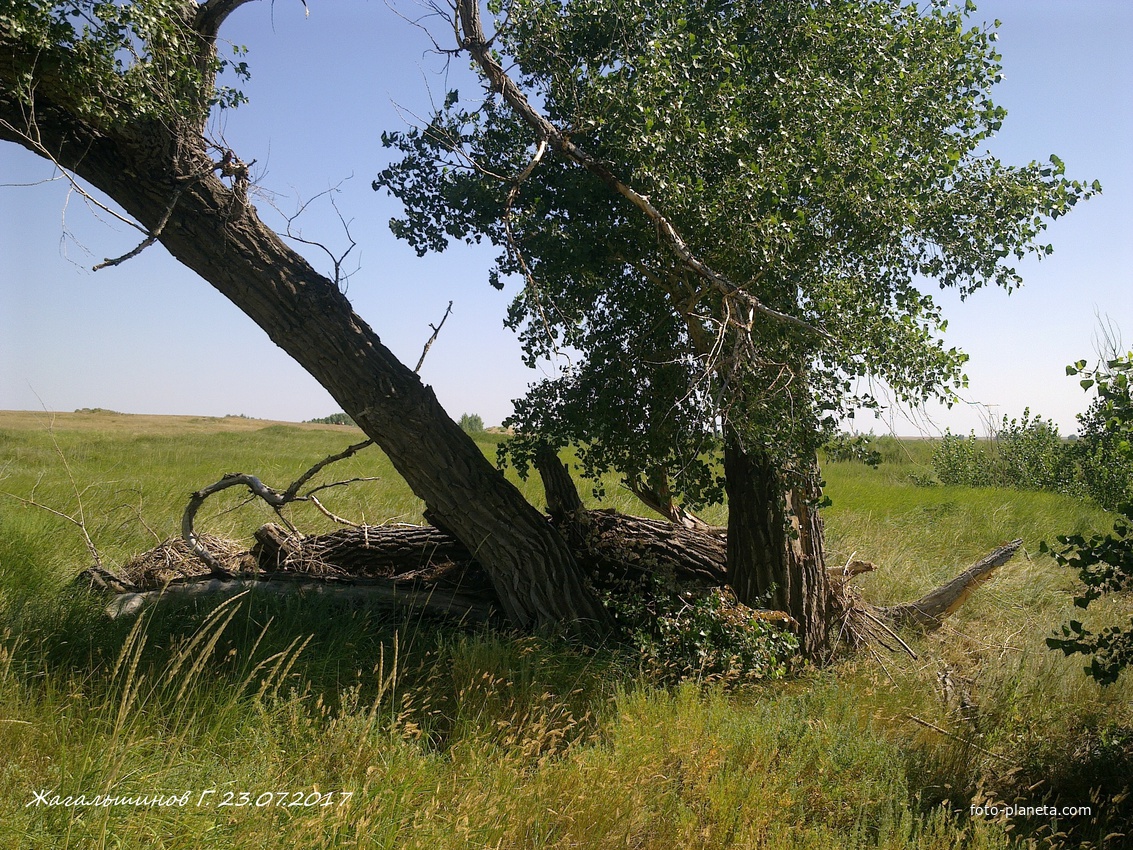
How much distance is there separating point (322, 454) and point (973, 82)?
1963 cm

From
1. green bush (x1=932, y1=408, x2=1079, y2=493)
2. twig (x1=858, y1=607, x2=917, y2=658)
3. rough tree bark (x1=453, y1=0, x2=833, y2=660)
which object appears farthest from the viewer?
green bush (x1=932, y1=408, x2=1079, y2=493)

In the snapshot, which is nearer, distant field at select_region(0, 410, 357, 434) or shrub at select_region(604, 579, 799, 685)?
shrub at select_region(604, 579, 799, 685)

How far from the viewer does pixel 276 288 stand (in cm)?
606

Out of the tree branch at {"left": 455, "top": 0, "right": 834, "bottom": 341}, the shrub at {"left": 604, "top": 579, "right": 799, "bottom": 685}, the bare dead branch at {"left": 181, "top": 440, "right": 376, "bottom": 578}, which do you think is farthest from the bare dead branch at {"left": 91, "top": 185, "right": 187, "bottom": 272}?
the shrub at {"left": 604, "top": 579, "right": 799, "bottom": 685}

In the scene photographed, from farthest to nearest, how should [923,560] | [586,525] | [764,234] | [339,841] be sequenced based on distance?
1. [923,560]
2. [586,525]
3. [764,234]
4. [339,841]

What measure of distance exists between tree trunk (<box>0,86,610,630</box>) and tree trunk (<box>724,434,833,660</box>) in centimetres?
179

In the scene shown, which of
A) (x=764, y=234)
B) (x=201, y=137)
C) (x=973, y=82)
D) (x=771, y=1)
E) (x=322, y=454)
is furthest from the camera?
(x=322, y=454)

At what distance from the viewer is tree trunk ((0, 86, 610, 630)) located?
5.96 m

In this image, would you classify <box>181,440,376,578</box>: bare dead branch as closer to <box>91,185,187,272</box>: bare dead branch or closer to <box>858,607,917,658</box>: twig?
<box>91,185,187,272</box>: bare dead branch

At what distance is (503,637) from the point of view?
6441mm

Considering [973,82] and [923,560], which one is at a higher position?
[973,82]

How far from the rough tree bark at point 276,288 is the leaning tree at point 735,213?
0.89 meters

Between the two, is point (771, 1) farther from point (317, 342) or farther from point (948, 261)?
point (317, 342)

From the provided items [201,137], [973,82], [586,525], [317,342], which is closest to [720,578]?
[586,525]
